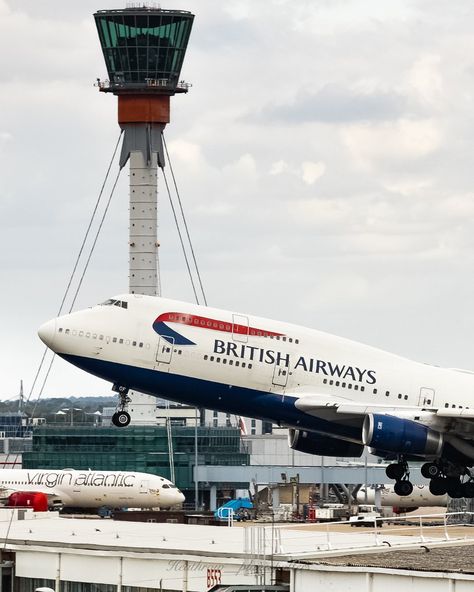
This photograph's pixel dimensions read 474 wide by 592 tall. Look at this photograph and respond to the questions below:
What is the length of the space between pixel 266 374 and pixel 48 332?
34.6 feet

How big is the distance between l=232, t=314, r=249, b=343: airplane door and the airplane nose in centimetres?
857

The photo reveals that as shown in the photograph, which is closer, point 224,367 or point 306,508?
point 224,367

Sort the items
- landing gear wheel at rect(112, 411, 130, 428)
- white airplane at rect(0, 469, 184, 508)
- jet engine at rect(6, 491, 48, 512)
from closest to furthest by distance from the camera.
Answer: landing gear wheel at rect(112, 411, 130, 428) → jet engine at rect(6, 491, 48, 512) → white airplane at rect(0, 469, 184, 508)

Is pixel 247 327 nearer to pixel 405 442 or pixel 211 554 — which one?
pixel 405 442

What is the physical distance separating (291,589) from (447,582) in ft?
18.7

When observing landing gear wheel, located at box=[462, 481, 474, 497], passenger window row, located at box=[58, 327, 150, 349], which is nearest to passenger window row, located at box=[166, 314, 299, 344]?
passenger window row, located at box=[58, 327, 150, 349]

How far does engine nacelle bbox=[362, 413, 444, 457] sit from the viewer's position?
258ft

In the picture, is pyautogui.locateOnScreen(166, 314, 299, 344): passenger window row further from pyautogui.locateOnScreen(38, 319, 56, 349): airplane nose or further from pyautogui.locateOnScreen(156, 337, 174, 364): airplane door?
pyautogui.locateOnScreen(38, 319, 56, 349): airplane nose

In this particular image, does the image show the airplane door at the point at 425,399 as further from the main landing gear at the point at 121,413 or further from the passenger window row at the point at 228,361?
the main landing gear at the point at 121,413

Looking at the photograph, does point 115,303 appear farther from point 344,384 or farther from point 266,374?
point 344,384

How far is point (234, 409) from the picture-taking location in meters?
80.3

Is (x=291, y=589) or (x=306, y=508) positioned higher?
(x=306, y=508)

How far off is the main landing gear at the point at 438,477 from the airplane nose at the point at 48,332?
1767cm

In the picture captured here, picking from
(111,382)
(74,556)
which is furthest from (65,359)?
(74,556)
